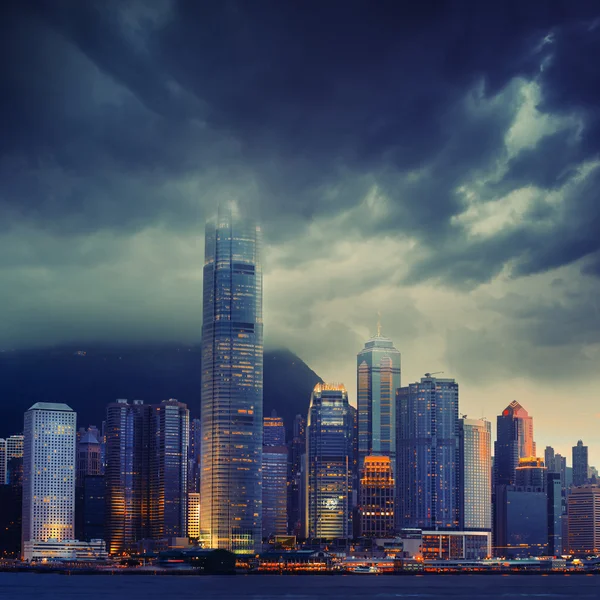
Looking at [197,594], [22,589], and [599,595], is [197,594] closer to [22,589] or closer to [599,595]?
[22,589]

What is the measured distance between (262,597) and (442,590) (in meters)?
38.5

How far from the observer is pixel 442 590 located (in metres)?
195

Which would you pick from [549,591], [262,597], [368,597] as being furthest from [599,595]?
[262,597]

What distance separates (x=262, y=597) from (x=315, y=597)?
6.36m

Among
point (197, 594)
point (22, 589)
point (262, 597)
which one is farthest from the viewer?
point (22, 589)

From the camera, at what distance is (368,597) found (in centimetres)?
17100

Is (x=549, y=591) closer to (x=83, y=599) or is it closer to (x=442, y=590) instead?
(x=442, y=590)

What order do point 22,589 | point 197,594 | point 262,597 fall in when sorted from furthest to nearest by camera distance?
point 22,589 < point 197,594 < point 262,597

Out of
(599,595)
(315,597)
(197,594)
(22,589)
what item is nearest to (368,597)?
(315,597)

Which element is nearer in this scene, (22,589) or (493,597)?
(493,597)

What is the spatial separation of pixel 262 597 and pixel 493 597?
28265 mm

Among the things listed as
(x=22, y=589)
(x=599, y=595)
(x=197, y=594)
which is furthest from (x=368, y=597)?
(x=22, y=589)

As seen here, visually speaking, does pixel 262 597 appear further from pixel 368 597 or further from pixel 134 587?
pixel 134 587

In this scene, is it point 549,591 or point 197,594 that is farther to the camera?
point 549,591
